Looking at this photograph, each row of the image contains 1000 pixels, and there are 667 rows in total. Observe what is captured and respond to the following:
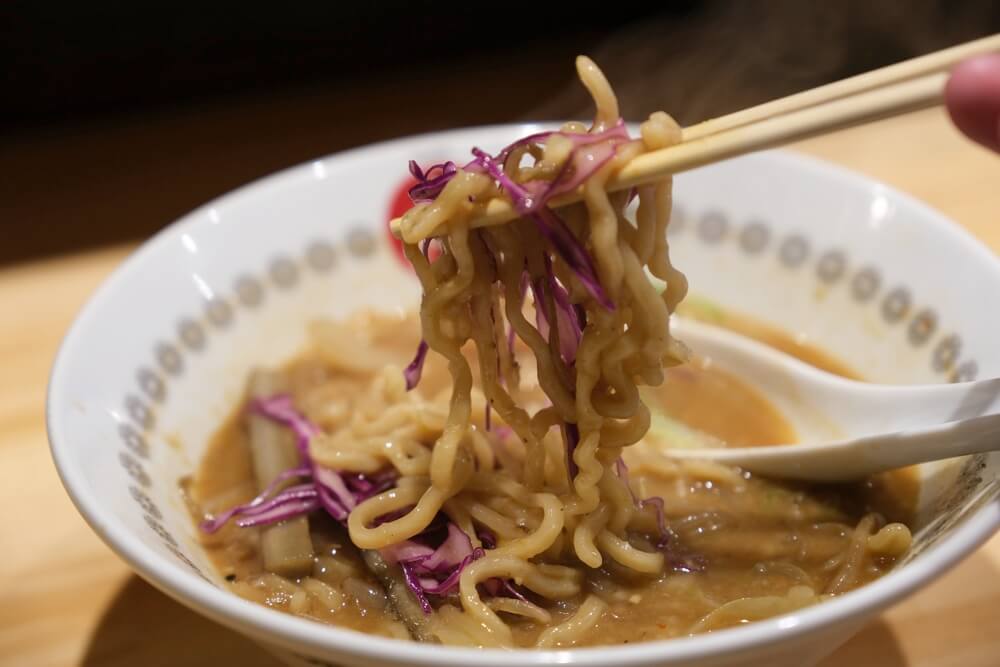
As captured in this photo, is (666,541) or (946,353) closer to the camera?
(666,541)

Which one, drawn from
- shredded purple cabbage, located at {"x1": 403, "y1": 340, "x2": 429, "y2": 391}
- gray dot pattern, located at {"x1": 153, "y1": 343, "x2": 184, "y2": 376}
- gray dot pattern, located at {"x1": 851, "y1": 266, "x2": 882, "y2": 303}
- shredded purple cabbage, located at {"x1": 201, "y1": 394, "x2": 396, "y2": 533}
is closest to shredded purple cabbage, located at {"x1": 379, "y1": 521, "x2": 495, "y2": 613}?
shredded purple cabbage, located at {"x1": 201, "y1": 394, "x2": 396, "y2": 533}

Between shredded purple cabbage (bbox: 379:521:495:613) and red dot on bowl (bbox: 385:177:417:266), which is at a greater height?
red dot on bowl (bbox: 385:177:417:266)

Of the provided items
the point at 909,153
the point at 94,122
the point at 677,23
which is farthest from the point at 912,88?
the point at 94,122

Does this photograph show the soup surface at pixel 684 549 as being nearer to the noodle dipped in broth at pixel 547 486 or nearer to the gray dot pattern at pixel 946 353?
the noodle dipped in broth at pixel 547 486

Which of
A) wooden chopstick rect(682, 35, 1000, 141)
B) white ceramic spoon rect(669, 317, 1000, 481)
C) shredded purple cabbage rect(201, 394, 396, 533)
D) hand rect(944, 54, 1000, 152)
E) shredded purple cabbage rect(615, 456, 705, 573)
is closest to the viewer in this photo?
hand rect(944, 54, 1000, 152)

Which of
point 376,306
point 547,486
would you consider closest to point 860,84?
point 547,486

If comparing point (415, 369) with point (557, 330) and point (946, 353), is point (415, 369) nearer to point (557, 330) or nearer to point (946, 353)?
point (557, 330)

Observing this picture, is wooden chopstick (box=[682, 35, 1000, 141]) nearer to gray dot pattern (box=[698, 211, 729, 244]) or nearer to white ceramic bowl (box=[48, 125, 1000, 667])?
white ceramic bowl (box=[48, 125, 1000, 667])
